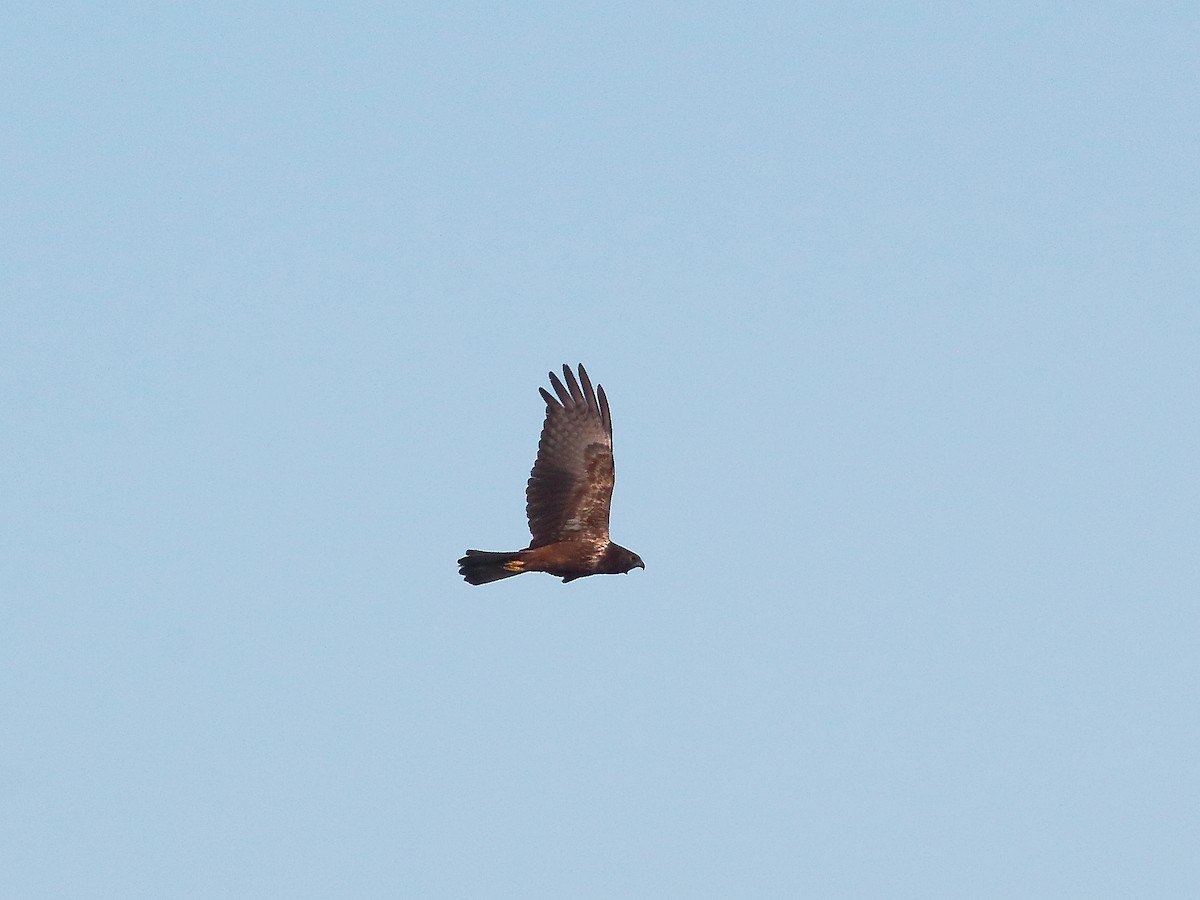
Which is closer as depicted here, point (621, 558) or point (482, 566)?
point (482, 566)

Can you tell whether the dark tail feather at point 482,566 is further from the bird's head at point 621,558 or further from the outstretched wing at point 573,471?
the bird's head at point 621,558

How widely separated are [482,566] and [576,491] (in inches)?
66.6

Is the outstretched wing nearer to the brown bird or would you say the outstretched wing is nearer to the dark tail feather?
the brown bird

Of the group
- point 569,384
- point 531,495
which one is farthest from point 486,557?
point 569,384

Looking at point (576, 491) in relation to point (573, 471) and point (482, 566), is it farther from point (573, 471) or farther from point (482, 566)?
point (482, 566)

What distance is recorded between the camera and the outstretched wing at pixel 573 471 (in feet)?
55.5

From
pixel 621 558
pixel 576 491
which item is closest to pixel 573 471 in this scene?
pixel 576 491

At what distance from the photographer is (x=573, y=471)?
17.0 metres

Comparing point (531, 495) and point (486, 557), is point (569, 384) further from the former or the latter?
point (486, 557)

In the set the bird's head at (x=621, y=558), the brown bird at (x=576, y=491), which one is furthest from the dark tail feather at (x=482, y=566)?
the bird's head at (x=621, y=558)

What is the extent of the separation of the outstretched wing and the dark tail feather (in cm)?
77

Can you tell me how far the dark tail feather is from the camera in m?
16.2

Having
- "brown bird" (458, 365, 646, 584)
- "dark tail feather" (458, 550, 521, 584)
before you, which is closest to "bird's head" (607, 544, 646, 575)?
"brown bird" (458, 365, 646, 584)

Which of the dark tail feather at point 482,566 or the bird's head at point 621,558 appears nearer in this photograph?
the dark tail feather at point 482,566
